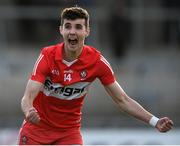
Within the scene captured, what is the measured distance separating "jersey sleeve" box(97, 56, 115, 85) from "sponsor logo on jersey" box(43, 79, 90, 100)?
0.21 meters

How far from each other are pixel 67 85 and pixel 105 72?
16.9 inches

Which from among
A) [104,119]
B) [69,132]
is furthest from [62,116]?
[104,119]

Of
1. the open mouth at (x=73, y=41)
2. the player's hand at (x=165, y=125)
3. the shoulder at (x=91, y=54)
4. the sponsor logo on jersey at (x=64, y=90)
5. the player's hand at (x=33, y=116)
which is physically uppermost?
the open mouth at (x=73, y=41)

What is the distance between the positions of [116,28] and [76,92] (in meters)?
7.05

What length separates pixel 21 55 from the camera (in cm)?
1533

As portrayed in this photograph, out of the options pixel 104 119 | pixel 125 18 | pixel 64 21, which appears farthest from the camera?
pixel 125 18

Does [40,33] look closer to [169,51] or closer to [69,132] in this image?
[169,51]

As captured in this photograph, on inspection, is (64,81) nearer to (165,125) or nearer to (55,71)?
(55,71)

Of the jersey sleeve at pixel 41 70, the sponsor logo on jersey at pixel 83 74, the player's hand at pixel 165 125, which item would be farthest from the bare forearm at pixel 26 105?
the player's hand at pixel 165 125

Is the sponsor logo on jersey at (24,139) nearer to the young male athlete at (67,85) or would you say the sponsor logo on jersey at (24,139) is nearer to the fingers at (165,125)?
the young male athlete at (67,85)

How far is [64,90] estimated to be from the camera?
8.12m

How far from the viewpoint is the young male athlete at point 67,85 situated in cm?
798

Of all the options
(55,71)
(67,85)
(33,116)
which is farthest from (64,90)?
(33,116)

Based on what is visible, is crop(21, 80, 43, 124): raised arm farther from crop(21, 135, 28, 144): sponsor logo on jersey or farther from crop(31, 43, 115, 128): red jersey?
crop(21, 135, 28, 144): sponsor logo on jersey
